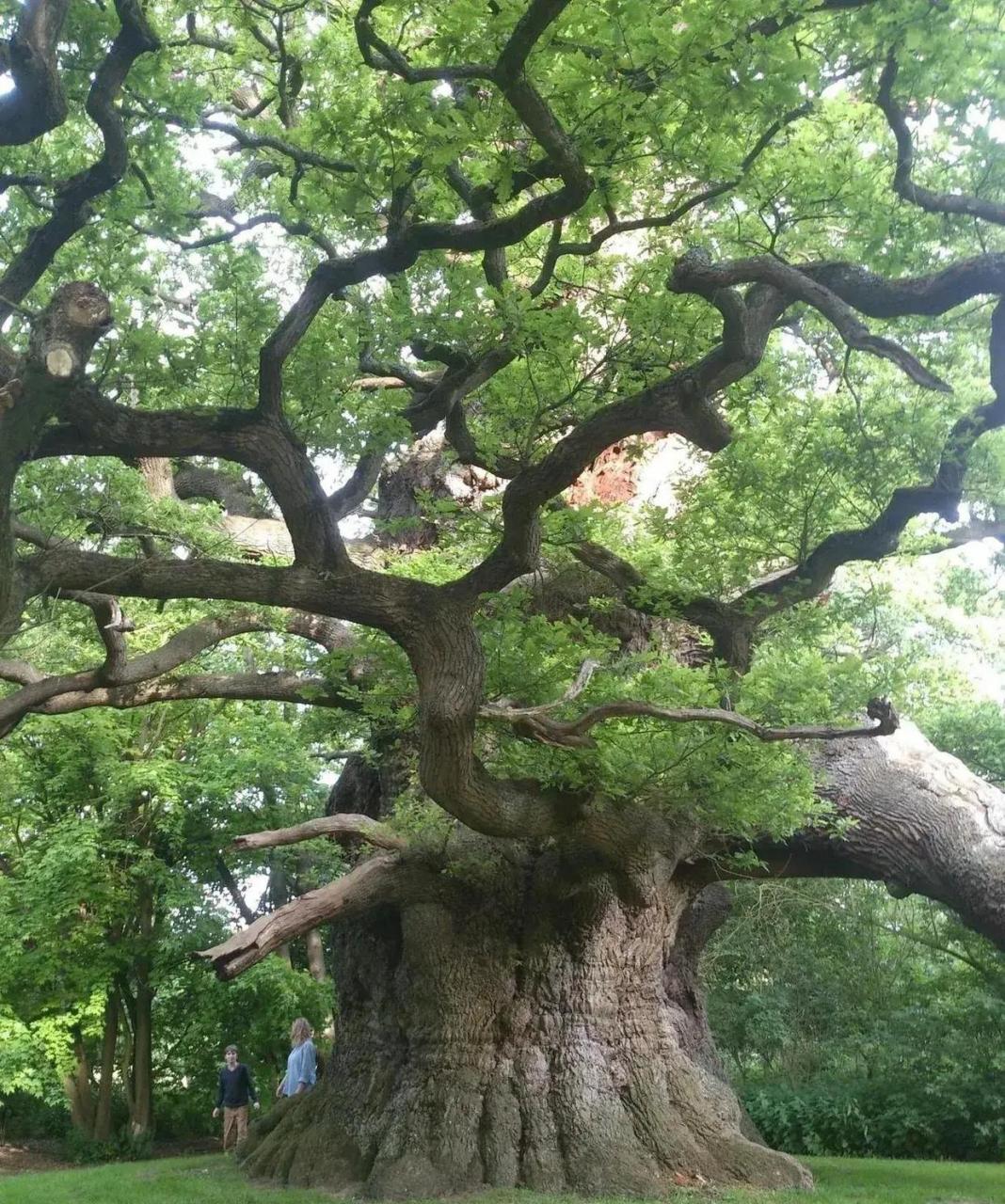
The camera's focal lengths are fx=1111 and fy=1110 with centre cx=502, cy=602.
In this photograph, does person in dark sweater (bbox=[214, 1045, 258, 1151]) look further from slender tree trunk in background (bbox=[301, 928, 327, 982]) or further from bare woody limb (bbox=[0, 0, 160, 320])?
bare woody limb (bbox=[0, 0, 160, 320])

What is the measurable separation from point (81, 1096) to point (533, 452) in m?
12.9

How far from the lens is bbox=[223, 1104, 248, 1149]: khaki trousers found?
44.5ft

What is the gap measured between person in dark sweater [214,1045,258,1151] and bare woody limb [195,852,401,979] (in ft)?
15.3

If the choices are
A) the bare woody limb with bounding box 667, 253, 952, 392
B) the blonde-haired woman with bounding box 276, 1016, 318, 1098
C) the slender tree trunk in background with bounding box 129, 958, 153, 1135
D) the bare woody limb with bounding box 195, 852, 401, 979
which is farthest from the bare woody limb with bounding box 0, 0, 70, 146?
the slender tree trunk in background with bounding box 129, 958, 153, 1135

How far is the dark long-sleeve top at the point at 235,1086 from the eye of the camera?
1329 centimetres

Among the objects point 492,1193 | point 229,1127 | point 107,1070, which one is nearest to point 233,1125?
point 229,1127

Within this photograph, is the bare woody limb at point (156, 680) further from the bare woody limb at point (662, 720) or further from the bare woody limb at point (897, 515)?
the bare woody limb at point (897, 515)

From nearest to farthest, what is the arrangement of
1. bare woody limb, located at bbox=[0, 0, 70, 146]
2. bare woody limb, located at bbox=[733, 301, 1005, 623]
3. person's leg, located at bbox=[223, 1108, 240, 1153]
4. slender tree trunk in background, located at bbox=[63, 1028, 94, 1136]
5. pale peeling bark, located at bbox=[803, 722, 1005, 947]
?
bare woody limb, located at bbox=[0, 0, 70, 146] → bare woody limb, located at bbox=[733, 301, 1005, 623] → pale peeling bark, located at bbox=[803, 722, 1005, 947] → person's leg, located at bbox=[223, 1108, 240, 1153] → slender tree trunk in background, located at bbox=[63, 1028, 94, 1136]

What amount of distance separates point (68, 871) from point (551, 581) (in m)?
8.23

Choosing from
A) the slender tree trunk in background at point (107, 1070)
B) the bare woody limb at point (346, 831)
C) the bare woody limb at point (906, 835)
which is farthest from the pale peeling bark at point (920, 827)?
the slender tree trunk in background at point (107, 1070)

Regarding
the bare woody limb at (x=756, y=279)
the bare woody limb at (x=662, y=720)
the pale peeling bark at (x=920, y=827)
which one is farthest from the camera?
the pale peeling bark at (x=920, y=827)

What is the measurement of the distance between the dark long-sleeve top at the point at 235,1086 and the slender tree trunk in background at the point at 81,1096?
3.49 meters

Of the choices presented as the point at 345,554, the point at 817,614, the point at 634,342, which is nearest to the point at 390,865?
the point at 345,554

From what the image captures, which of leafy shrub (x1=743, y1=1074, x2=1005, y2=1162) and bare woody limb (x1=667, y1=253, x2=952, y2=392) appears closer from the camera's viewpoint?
bare woody limb (x1=667, y1=253, x2=952, y2=392)
